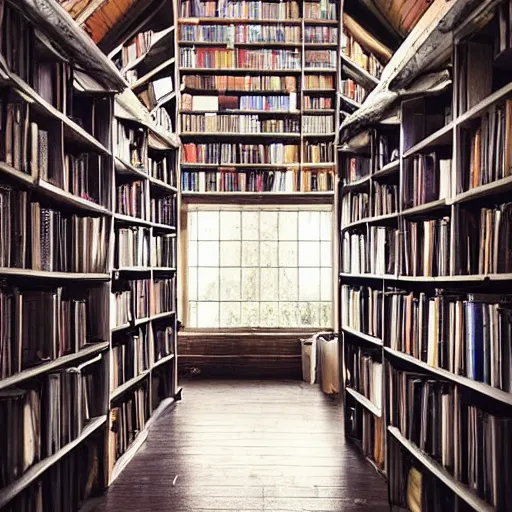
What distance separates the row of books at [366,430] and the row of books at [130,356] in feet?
5.14

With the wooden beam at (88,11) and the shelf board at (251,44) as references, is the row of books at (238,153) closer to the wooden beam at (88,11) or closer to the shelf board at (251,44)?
the shelf board at (251,44)

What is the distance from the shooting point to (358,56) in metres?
6.50

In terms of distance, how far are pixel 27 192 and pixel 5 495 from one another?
1146 millimetres

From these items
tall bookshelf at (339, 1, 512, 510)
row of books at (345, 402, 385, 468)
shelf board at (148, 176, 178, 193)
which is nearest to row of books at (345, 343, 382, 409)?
tall bookshelf at (339, 1, 512, 510)

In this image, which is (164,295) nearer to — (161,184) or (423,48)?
(161,184)

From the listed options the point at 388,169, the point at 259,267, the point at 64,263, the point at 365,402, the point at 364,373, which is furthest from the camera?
the point at 259,267

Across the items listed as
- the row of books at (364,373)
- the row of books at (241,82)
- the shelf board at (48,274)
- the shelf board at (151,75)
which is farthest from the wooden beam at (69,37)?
the row of books at (241,82)

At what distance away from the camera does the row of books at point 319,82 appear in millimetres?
6453

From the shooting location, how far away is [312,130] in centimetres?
647

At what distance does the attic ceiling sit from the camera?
5.20m

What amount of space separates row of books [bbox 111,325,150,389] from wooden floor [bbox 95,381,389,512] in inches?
20.6

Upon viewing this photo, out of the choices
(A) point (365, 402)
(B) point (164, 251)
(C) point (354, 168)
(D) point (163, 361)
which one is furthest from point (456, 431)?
(B) point (164, 251)

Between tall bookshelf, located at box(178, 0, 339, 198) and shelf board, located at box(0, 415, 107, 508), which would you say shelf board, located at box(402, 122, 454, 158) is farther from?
tall bookshelf, located at box(178, 0, 339, 198)

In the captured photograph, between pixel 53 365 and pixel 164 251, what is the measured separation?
106 inches
